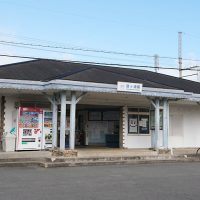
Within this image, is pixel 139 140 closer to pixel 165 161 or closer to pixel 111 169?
pixel 165 161

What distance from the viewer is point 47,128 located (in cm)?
1880

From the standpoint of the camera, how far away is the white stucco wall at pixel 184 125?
78.8 ft

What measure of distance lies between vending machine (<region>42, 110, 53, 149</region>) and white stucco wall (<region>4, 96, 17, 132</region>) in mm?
1458

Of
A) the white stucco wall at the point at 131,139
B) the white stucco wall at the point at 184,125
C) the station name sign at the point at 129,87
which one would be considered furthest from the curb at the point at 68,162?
the white stucco wall at the point at 184,125

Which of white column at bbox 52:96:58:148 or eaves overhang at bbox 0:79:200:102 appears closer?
eaves overhang at bbox 0:79:200:102

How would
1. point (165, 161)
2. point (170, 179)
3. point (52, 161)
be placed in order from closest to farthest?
point (170, 179) < point (52, 161) < point (165, 161)

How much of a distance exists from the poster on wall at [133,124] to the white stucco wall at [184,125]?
265 centimetres

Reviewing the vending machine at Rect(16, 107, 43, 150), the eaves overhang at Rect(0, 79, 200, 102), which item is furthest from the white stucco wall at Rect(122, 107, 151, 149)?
the vending machine at Rect(16, 107, 43, 150)

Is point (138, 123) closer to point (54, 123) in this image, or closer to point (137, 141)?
point (137, 141)

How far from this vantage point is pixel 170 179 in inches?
468

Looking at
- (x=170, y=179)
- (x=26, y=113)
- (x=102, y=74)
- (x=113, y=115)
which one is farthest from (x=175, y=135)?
(x=170, y=179)

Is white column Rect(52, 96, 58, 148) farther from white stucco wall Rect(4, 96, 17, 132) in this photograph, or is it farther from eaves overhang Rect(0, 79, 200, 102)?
white stucco wall Rect(4, 96, 17, 132)

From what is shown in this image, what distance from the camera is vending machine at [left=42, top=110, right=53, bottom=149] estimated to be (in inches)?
738

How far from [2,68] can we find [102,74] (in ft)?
15.5
